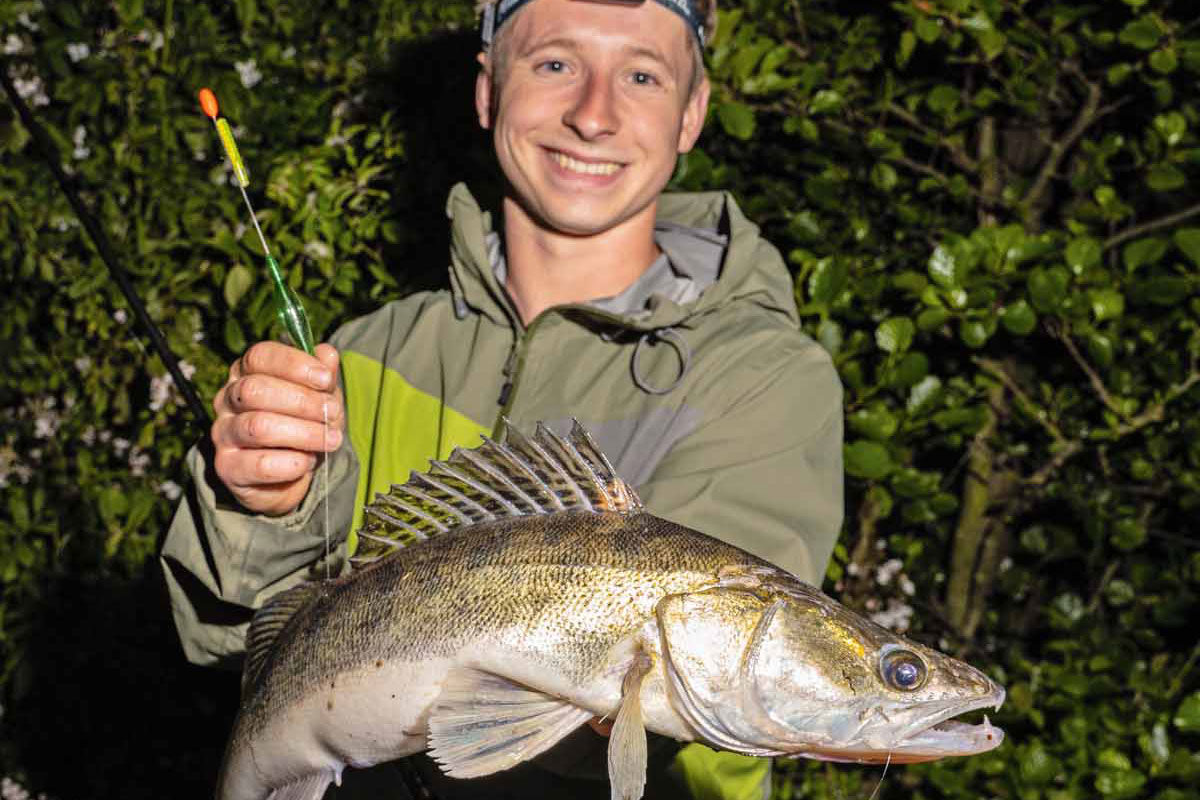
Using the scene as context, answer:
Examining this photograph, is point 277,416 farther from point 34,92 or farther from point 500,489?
point 34,92

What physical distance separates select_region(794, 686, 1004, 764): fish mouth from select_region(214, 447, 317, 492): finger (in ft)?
3.35

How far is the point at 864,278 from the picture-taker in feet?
13.2

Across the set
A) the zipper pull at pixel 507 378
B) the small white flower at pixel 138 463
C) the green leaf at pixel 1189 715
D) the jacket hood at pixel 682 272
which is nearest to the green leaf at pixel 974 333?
the jacket hood at pixel 682 272

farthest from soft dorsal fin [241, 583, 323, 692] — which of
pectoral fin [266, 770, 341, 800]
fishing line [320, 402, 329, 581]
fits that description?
pectoral fin [266, 770, 341, 800]

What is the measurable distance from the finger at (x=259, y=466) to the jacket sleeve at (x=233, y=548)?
0.14m

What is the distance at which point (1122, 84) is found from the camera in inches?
165

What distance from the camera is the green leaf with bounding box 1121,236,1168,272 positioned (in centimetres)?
384

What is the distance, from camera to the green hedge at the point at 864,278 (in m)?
3.98

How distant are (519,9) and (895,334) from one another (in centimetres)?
156

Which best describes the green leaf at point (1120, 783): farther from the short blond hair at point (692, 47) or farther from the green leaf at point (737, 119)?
the short blond hair at point (692, 47)

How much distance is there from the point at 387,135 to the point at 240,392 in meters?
2.35

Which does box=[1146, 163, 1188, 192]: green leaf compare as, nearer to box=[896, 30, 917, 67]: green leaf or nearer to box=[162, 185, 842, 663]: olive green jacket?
box=[896, 30, 917, 67]: green leaf

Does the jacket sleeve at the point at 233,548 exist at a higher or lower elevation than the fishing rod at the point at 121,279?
lower

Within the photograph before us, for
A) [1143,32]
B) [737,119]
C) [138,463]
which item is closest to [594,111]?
[737,119]
